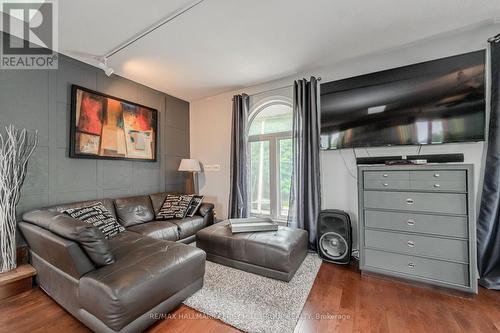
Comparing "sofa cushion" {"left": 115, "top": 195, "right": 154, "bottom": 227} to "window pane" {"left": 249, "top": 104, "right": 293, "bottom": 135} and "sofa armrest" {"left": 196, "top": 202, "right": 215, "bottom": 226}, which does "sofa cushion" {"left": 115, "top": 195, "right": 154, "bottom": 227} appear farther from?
"window pane" {"left": 249, "top": 104, "right": 293, "bottom": 135}

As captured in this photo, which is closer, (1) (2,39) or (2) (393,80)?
(1) (2,39)

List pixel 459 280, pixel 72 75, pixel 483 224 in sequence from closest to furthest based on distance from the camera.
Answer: pixel 459 280 → pixel 483 224 → pixel 72 75

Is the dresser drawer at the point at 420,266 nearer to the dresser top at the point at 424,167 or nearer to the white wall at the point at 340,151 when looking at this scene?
the white wall at the point at 340,151

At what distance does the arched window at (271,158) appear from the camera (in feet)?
11.2

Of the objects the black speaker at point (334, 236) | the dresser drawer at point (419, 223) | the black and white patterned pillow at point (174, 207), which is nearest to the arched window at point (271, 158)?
the black speaker at point (334, 236)

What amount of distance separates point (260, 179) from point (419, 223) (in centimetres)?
224

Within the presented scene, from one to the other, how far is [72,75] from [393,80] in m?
4.02

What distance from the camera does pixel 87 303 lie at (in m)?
1.38

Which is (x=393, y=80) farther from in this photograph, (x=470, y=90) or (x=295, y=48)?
(x=295, y=48)

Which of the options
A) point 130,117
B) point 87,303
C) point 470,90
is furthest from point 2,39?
point 470,90

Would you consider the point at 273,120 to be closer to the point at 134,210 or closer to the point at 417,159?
the point at 417,159

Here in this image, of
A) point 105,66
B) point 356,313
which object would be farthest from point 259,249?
point 105,66

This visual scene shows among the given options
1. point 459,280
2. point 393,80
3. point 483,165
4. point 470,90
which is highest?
point 393,80

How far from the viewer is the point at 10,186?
2012mm
